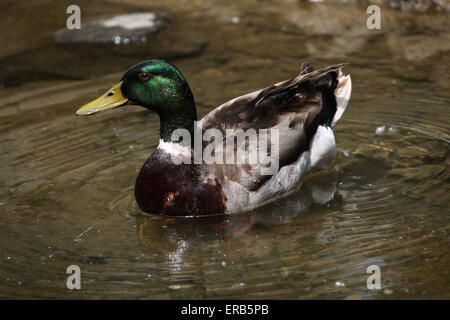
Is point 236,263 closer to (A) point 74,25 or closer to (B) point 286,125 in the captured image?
(B) point 286,125

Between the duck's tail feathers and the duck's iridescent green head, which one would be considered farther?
the duck's tail feathers

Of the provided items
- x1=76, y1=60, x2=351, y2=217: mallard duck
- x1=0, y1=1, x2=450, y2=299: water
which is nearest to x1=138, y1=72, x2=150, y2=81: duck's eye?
x1=76, y1=60, x2=351, y2=217: mallard duck

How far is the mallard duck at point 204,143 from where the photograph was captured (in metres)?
5.89

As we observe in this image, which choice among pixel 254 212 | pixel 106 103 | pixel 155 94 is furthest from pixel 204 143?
pixel 106 103

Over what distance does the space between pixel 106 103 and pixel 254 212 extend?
1495 millimetres

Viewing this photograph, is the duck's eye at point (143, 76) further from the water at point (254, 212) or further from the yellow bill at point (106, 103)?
the water at point (254, 212)

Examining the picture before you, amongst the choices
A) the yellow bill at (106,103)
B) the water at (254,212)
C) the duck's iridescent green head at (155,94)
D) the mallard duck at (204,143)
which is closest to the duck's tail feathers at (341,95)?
the water at (254,212)

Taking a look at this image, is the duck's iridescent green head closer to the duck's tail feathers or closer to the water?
the water

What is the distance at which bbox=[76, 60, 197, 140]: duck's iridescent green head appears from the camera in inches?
230

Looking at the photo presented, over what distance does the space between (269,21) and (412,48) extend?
7.24 feet

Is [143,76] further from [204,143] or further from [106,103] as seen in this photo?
[204,143]

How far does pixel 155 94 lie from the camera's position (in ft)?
19.4

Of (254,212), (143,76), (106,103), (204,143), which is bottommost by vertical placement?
(254,212)
